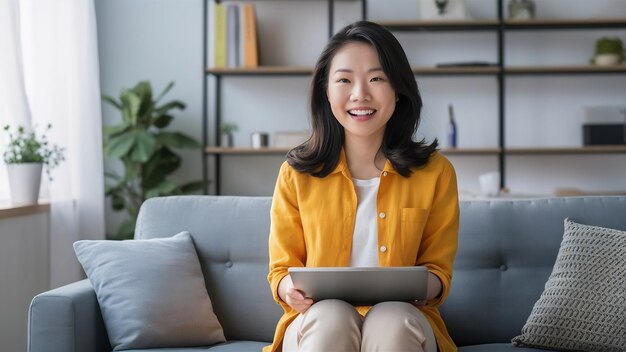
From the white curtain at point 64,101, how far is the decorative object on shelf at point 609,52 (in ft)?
9.13

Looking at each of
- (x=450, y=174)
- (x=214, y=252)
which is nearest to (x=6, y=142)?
(x=214, y=252)

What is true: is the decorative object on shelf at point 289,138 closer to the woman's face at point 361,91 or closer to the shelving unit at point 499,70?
the shelving unit at point 499,70

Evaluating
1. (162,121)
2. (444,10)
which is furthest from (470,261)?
(162,121)

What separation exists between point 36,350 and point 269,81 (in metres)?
2.96

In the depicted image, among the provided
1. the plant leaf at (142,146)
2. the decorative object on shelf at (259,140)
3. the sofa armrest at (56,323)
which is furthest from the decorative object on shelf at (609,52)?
the sofa armrest at (56,323)

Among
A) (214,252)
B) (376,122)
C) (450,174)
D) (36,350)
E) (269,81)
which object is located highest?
(269,81)

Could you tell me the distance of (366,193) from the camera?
6.43 feet

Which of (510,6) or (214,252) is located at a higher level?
(510,6)

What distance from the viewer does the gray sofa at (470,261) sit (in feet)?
7.36

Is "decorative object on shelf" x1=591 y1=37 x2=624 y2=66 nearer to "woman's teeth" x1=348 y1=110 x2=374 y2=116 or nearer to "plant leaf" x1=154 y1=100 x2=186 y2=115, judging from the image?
"plant leaf" x1=154 y1=100 x2=186 y2=115

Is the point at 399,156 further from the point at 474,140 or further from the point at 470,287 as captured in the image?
the point at 474,140

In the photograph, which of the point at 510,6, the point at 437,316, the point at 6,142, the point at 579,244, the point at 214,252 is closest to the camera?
the point at 437,316

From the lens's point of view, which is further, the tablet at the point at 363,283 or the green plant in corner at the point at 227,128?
the green plant in corner at the point at 227,128

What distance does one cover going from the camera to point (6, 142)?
3283mm
